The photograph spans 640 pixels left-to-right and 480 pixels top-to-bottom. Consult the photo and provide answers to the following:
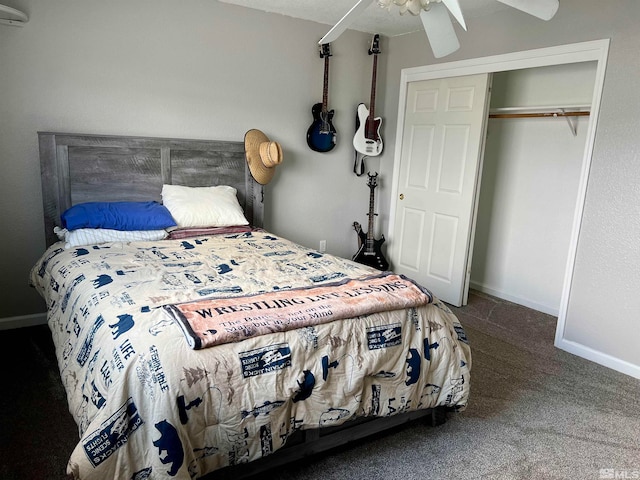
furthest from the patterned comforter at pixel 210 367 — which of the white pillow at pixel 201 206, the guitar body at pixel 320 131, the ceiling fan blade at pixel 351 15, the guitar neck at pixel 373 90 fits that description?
the guitar neck at pixel 373 90

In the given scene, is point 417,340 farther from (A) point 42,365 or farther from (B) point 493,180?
(B) point 493,180

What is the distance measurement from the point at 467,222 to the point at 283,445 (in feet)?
8.54

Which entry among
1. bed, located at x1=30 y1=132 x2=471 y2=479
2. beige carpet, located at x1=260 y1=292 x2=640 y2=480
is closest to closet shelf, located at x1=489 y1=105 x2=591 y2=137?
beige carpet, located at x1=260 y1=292 x2=640 y2=480

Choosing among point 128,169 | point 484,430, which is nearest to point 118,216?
point 128,169

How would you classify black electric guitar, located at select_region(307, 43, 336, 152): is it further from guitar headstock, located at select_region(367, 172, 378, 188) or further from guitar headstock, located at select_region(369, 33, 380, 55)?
guitar headstock, located at select_region(367, 172, 378, 188)

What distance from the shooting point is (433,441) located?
83.7 inches

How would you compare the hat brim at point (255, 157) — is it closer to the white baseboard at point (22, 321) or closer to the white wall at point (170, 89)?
the white wall at point (170, 89)

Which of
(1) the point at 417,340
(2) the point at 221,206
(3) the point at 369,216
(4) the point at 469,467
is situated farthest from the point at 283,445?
(3) the point at 369,216

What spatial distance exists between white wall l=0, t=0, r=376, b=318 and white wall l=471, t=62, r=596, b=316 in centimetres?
125

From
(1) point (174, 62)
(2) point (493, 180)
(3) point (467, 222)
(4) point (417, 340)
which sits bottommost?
(4) point (417, 340)

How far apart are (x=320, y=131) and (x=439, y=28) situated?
1.97 m

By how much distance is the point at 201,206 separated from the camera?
3225 mm

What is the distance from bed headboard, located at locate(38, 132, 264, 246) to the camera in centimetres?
296

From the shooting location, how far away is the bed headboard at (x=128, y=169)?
2.96m
